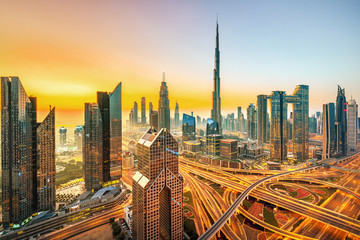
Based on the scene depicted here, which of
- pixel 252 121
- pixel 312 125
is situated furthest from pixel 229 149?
pixel 312 125

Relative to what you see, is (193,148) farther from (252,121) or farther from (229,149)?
(252,121)

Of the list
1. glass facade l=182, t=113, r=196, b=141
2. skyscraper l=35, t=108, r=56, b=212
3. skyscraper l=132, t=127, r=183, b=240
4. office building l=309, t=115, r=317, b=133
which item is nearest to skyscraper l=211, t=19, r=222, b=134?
glass facade l=182, t=113, r=196, b=141

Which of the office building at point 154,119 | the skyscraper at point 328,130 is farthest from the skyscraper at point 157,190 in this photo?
the skyscraper at point 328,130

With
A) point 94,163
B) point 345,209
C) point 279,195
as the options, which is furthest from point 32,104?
point 345,209

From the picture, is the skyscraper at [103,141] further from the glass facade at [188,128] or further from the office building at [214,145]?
the glass facade at [188,128]

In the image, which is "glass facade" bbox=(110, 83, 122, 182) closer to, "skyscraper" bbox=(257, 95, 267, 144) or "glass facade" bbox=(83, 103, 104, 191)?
"glass facade" bbox=(83, 103, 104, 191)

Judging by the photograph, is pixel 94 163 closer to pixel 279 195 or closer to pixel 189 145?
pixel 279 195

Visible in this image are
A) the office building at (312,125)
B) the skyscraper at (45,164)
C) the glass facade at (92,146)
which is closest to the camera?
the skyscraper at (45,164)
